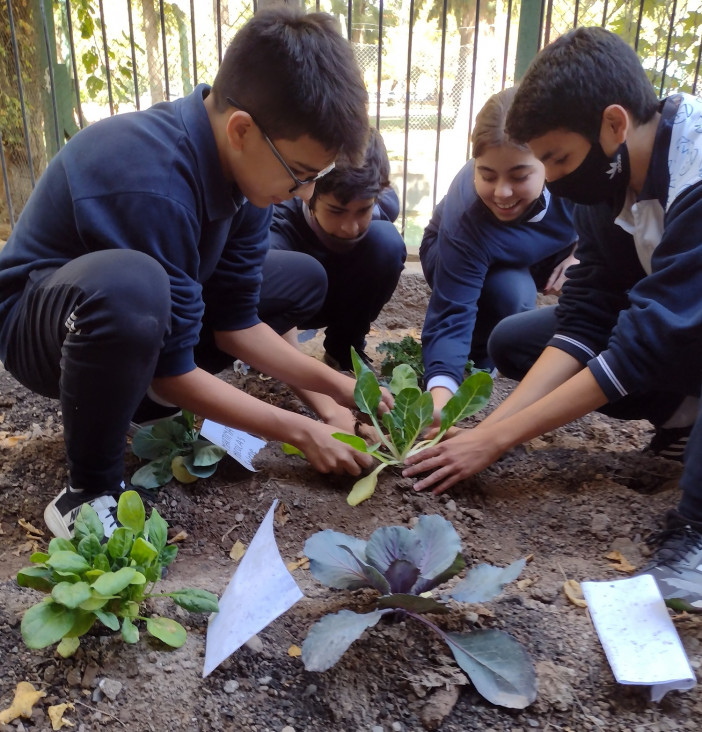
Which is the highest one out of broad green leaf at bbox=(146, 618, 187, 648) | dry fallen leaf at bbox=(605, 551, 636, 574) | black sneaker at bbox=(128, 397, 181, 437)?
broad green leaf at bbox=(146, 618, 187, 648)

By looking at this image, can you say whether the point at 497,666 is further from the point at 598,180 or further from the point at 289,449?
the point at 598,180

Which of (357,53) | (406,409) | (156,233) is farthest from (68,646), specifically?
(357,53)

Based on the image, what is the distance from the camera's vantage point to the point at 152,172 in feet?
4.70

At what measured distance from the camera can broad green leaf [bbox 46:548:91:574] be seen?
1.05m

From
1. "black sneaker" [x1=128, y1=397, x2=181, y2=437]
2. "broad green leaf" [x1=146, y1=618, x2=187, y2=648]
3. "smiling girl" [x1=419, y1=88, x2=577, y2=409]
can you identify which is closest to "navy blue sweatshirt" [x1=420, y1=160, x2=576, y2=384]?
"smiling girl" [x1=419, y1=88, x2=577, y2=409]

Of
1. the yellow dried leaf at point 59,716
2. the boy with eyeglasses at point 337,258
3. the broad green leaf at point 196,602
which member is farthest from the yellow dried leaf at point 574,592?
the boy with eyeglasses at point 337,258

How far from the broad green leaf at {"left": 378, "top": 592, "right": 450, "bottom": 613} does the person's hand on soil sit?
1.65 ft

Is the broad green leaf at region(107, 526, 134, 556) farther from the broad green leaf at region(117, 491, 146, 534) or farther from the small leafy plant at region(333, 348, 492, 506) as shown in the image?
the small leafy plant at region(333, 348, 492, 506)

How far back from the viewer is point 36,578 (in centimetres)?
109

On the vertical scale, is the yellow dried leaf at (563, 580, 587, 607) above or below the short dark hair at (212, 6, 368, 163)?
below

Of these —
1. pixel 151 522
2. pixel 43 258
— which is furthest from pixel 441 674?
pixel 43 258

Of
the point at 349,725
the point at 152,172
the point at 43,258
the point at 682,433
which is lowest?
the point at 682,433

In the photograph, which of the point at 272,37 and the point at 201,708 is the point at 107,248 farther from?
the point at 201,708

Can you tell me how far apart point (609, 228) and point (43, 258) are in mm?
1358
